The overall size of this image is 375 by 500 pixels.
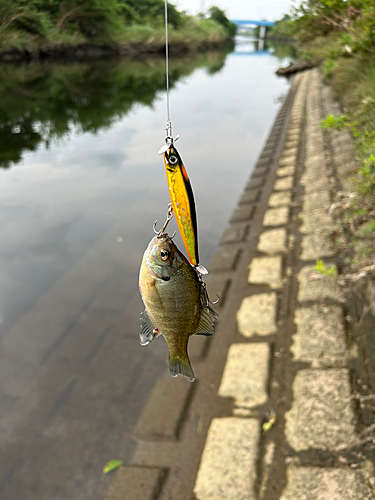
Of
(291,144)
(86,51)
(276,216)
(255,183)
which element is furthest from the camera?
(86,51)

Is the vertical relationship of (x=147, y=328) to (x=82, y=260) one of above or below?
above

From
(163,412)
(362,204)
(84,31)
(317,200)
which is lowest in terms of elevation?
→ (163,412)

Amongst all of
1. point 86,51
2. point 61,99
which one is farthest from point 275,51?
point 61,99

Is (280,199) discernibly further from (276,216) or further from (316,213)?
(316,213)

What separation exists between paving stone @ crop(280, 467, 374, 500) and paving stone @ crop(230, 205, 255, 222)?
16.9 feet

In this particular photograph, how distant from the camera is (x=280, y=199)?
7.73m

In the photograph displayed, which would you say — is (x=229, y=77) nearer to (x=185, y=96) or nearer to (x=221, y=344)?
(x=185, y=96)

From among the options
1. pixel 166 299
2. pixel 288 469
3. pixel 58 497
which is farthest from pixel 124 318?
pixel 166 299

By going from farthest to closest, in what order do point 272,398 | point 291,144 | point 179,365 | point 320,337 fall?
point 291,144 < point 320,337 < point 272,398 < point 179,365

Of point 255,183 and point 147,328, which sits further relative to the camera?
point 255,183

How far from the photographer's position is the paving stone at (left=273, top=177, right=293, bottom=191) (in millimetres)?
8242

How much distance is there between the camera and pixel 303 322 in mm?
4309

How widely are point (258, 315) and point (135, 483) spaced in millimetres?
2341

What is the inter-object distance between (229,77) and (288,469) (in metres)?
32.9
